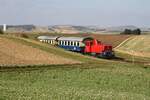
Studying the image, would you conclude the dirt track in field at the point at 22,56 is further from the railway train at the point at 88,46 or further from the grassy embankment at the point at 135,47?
the grassy embankment at the point at 135,47

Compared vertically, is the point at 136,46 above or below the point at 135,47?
above

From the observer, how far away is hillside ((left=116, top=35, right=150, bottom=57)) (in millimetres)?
91725

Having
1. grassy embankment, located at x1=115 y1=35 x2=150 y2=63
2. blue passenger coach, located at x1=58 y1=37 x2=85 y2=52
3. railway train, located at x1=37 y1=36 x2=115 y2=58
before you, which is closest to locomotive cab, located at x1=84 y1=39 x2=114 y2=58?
railway train, located at x1=37 y1=36 x2=115 y2=58

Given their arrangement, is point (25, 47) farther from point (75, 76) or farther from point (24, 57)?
point (75, 76)

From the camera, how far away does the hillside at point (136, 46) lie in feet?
301

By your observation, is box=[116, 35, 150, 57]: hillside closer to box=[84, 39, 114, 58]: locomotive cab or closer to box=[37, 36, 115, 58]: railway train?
box=[37, 36, 115, 58]: railway train

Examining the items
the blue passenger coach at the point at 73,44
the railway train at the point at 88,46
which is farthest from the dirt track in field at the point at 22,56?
the blue passenger coach at the point at 73,44

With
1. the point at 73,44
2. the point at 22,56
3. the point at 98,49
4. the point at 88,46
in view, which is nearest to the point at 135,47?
the point at 73,44

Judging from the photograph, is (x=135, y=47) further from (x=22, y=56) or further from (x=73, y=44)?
(x=22, y=56)

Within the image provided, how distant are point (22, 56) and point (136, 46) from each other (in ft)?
177

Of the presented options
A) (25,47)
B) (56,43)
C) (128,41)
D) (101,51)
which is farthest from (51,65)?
(128,41)

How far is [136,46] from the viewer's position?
101 meters

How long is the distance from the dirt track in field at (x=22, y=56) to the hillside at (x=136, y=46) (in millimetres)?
35833

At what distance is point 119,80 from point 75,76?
13.0 feet
